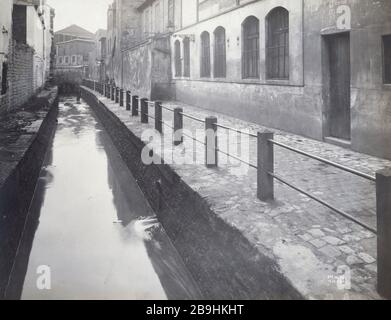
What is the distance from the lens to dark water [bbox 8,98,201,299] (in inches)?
192

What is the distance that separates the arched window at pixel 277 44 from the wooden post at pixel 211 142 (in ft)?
15.7

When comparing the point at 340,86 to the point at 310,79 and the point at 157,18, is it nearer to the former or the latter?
the point at 310,79

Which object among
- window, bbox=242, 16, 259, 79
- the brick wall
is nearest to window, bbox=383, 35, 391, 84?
window, bbox=242, 16, 259, 79

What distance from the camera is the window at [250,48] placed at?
460 inches

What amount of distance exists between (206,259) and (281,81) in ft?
21.8

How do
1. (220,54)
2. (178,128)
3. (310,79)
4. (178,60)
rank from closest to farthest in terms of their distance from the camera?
(178,128) < (310,79) < (220,54) < (178,60)

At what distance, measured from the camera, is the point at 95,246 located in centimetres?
609

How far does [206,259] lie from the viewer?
4402 millimetres

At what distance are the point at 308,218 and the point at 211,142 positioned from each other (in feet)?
7.74

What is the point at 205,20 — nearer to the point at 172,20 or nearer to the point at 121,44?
the point at 172,20

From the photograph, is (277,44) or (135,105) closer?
(277,44)

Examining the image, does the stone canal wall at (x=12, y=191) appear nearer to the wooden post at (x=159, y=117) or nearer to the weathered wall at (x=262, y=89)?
the wooden post at (x=159, y=117)

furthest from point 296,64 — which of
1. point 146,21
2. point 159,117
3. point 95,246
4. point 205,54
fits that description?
point 146,21

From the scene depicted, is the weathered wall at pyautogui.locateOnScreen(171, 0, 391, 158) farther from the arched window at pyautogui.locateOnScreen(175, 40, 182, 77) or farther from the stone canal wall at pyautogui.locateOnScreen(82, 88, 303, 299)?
the arched window at pyautogui.locateOnScreen(175, 40, 182, 77)
